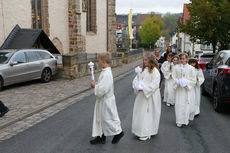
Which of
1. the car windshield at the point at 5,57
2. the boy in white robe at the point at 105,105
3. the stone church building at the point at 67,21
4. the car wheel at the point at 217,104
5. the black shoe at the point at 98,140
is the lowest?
the black shoe at the point at 98,140

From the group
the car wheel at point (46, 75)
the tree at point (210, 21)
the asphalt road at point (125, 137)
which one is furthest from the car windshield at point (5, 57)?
the tree at point (210, 21)

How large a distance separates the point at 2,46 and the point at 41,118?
8.53m

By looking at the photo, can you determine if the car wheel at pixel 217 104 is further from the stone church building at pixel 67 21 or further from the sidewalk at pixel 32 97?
the stone church building at pixel 67 21

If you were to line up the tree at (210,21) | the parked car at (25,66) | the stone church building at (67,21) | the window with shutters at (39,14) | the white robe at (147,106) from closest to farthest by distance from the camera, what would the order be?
the white robe at (147,106)
the parked car at (25,66)
the stone church building at (67,21)
the window with shutters at (39,14)
the tree at (210,21)

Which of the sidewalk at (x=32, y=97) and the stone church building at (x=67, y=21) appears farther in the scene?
the stone church building at (x=67, y=21)

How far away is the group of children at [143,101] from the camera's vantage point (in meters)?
4.81

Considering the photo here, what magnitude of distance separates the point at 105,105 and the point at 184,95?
2.33 m

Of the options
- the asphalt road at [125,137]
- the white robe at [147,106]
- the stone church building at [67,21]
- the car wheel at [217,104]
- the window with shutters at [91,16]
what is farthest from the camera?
the window with shutters at [91,16]

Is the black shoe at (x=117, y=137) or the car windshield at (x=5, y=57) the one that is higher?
the car windshield at (x=5, y=57)

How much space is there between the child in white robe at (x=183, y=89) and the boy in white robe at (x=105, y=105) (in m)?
1.89

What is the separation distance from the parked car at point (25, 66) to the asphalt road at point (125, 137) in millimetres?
4314

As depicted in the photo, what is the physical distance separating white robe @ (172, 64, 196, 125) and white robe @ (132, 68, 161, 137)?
1.08 metres

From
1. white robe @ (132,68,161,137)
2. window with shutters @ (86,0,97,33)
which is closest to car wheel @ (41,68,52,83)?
white robe @ (132,68,161,137)

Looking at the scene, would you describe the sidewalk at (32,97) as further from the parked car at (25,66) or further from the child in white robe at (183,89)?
the child in white robe at (183,89)
